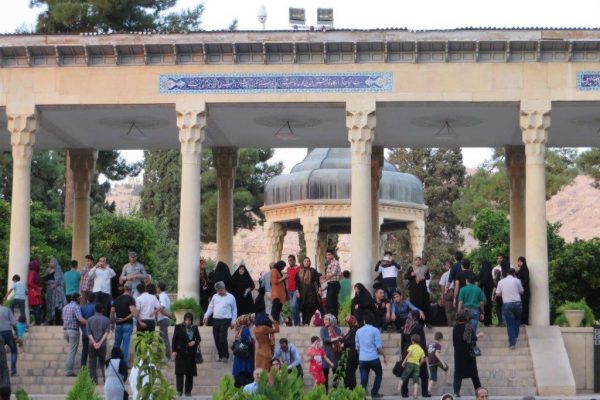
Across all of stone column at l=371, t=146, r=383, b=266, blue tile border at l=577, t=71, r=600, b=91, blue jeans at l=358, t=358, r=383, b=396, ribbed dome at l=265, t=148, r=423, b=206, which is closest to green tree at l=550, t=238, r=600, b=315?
stone column at l=371, t=146, r=383, b=266

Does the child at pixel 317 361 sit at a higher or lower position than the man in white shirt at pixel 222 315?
lower

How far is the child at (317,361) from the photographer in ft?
70.3

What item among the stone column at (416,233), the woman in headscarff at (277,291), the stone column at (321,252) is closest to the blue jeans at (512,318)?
the woman in headscarff at (277,291)

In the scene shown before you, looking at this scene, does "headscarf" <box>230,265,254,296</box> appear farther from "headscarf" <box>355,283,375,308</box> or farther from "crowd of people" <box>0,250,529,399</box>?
"headscarf" <box>355,283,375,308</box>

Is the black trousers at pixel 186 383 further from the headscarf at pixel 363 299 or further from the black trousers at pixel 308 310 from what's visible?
the black trousers at pixel 308 310

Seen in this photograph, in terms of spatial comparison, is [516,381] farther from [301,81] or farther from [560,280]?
[560,280]

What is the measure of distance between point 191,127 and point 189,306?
3663 mm

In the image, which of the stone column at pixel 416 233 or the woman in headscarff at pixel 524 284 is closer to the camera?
the woman in headscarff at pixel 524 284

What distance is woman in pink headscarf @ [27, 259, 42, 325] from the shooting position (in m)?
26.4

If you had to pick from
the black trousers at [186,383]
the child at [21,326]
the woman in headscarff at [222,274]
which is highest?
the woman in headscarff at [222,274]

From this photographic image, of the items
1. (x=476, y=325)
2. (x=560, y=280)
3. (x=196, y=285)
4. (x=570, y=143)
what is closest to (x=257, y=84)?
(x=196, y=285)

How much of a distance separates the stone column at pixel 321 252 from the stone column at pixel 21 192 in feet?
54.4

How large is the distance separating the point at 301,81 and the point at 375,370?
7.48 metres

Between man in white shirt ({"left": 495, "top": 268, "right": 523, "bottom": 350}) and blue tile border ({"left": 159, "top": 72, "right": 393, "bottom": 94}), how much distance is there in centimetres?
464
